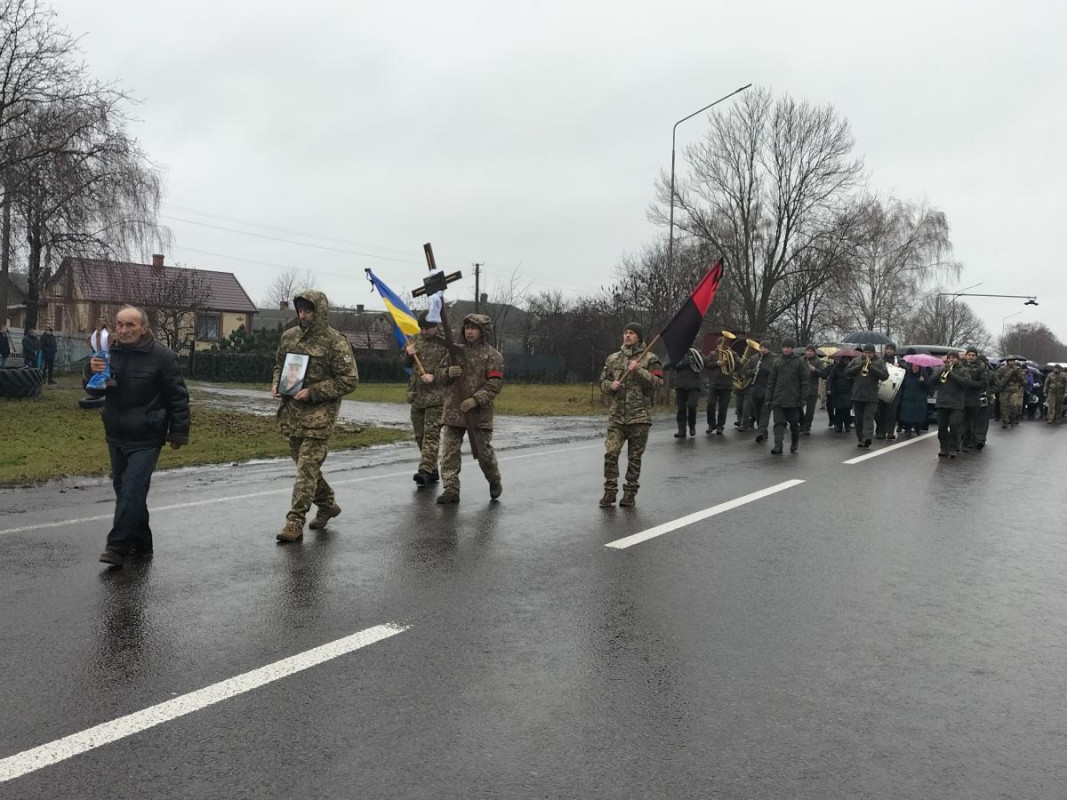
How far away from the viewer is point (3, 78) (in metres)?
19.8

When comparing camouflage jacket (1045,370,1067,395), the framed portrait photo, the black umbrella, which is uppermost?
the black umbrella

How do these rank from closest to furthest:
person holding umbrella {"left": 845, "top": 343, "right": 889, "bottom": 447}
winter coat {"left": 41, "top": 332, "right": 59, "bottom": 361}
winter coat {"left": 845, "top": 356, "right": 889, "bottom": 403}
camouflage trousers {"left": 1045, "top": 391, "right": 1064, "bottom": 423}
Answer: person holding umbrella {"left": 845, "top": 343, "right": 889, "bottom": 447}
winter coat {"left": 845, "top": 356, "right": 889, "bottom": 403}
camouflage trousers {"left": 1045, "top": 391, "right": 1064, "bottom": 423}
winter coat {"left": 41, "top": 332, "right": 59, "bottom": 361}

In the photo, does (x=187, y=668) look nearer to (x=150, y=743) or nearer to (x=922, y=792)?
(x=150, y=743)

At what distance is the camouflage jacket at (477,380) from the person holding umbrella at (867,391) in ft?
29.7

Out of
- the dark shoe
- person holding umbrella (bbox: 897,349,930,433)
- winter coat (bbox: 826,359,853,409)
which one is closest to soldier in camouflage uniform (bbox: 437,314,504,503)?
the dark shoe

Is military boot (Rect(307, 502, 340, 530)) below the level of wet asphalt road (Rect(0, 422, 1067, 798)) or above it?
above

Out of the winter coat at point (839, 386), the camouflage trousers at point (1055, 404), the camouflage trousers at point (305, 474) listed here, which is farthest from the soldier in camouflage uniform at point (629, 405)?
the camouflage trousers at point (1055, 404)

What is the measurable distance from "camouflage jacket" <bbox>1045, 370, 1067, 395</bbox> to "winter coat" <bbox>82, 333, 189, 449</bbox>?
76.1 feet

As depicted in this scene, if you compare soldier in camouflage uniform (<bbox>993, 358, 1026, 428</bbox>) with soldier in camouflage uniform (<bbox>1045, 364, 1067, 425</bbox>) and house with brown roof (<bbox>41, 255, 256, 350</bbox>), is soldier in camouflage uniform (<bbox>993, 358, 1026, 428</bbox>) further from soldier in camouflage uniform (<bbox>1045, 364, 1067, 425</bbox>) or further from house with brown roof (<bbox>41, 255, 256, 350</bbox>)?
house with brown roof (<bbox>41, 255, 256, 350</bbox>)

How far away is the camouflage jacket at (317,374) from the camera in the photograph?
6875 mm

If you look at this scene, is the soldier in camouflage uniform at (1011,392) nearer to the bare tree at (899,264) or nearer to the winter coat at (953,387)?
the winter coat at (953,387)

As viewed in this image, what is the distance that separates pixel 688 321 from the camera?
9.33m

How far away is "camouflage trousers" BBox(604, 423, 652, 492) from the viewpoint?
8.66 meters

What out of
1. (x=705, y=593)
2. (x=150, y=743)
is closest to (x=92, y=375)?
(x=150, y=743)
